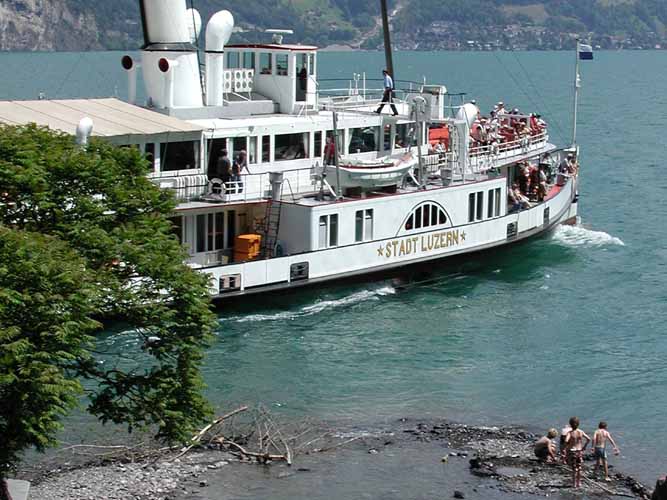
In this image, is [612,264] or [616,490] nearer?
[616,490]

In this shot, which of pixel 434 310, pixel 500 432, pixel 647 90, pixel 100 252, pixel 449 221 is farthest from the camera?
pixel 647 90

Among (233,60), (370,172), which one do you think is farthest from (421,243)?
(233,60)

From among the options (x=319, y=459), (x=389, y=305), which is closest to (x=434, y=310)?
(x=389, y=305)

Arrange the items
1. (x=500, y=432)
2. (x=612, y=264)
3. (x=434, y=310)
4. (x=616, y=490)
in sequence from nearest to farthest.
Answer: (x=616, y=490)
(x=500, y=432)
(x=434, y=310)
(x=612, y=264)

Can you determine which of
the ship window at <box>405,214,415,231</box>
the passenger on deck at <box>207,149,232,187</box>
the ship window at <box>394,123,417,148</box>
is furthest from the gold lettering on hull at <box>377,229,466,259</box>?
the passenger on deck at <box>207,149,232,187</box>

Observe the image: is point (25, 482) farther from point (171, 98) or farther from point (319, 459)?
point (171, 98)

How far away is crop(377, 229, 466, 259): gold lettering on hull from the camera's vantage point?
41.8 meters

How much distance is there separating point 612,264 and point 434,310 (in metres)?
11.2

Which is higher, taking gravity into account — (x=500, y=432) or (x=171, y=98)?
(x=171, y=98)

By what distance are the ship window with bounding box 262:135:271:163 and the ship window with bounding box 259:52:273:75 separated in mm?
3944

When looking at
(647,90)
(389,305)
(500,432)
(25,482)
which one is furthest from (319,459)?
(647,90)

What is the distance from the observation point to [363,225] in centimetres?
4125

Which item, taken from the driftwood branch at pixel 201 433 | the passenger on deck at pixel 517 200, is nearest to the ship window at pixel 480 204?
the passenger on deck at pixel 517 200

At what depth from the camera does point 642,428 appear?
3030 cm
